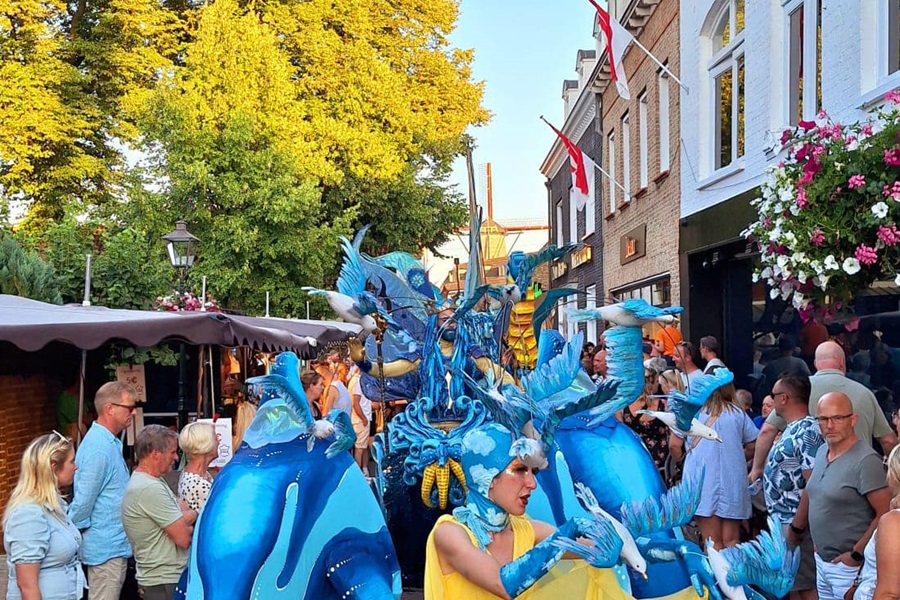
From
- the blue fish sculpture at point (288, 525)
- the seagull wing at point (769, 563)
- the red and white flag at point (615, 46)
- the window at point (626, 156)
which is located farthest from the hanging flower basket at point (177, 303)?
the seagull wing at point (769, 563)

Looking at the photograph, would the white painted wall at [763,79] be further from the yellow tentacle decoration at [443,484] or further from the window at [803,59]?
the yellow tentacle decoration at [443,484]

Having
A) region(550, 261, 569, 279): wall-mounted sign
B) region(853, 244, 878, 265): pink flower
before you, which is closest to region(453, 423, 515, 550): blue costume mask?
region(853, 244, 878, 265): pink flower

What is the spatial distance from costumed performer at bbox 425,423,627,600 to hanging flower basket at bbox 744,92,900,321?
249cm

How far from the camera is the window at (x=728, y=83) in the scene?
39.5ft

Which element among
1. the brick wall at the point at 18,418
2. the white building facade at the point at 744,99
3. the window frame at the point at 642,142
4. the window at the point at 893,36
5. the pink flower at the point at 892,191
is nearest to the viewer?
the pink flower at the point at 892,191

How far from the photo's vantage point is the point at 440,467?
356 cm

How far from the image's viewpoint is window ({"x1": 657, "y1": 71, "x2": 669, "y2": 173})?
1533cm

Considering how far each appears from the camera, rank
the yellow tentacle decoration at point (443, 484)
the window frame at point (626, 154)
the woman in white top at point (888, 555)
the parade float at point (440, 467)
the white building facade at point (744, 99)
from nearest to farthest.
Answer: the parade float at point (440, 467), the yellow tentacle decoration at point (443, 484), the woman in white top at point (888, 555), the white building facade at point (744, 99), the window frame at point (626, 154)

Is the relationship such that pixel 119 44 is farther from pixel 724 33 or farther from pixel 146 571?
pixel 146 571

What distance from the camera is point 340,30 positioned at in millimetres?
26047

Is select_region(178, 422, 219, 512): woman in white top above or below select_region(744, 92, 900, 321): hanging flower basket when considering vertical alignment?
below

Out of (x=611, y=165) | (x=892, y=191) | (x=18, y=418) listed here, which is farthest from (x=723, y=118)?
(x=18, y=418)

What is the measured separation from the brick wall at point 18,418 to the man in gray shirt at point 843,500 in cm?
749

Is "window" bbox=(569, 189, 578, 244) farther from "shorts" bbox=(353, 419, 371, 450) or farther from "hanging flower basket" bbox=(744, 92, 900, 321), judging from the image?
"hanging flower basket" bbox=(744, 92, 900, 321)
